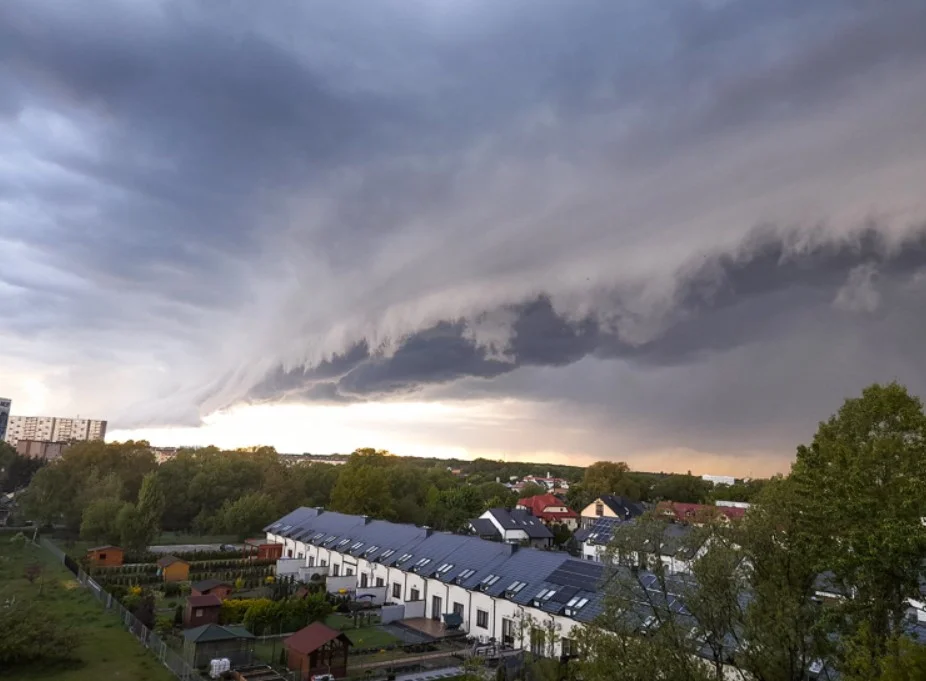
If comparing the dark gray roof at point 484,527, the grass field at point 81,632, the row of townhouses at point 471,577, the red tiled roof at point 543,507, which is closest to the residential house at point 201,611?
the grass field at point 81,632

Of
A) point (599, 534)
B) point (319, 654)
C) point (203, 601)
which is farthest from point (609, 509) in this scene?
point (319, 654)

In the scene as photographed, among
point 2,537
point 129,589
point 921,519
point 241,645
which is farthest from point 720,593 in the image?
point 2,537

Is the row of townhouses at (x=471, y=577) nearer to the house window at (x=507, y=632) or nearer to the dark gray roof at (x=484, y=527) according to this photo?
the house window at (x=507, y=632)

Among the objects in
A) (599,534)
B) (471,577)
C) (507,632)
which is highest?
(471,577)

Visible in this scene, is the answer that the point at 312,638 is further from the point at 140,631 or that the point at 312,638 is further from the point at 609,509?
the point at 609,509

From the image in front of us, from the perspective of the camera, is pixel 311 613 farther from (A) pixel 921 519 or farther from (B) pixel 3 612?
(A) pixel 921 519

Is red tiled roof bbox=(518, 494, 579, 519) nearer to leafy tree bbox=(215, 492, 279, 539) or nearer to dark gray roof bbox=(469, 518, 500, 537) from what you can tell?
dark gray roof bbox=(469, 518, 500, 537)
